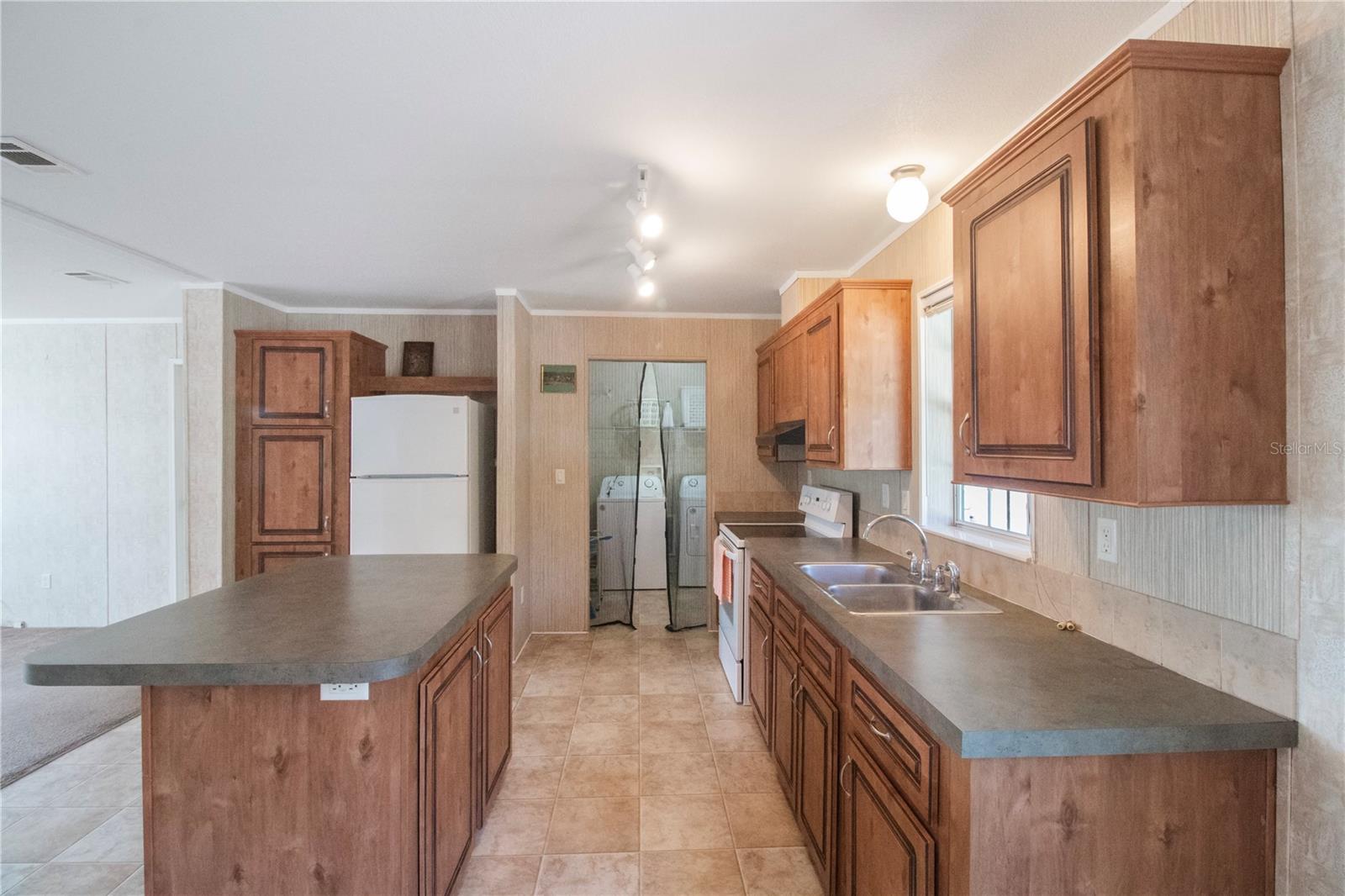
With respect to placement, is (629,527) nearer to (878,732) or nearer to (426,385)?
(426,385)

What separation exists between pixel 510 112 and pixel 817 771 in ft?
7.46

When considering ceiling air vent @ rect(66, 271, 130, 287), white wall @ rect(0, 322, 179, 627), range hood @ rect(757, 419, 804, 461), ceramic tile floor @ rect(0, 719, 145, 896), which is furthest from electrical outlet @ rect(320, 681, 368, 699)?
white wall @ rect(0, 322, 179, 627)

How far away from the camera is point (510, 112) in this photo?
1767mm

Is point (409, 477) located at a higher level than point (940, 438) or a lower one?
lower

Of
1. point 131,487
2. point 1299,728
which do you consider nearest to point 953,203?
point 1299,728

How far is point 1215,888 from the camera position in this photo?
106 centimetres

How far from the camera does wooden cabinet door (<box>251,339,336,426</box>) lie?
382cm

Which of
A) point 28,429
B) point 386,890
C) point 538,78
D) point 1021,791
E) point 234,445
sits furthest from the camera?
point 28,429

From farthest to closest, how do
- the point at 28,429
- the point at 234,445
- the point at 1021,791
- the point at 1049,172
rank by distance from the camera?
the point at 28,429, the point at 234,445, the point at 1049,172, the point at 1021,791

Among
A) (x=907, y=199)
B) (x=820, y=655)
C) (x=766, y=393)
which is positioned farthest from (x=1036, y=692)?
(x=766, y=393)

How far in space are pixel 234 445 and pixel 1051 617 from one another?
4494mm

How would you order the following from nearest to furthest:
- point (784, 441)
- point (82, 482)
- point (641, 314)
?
point (784, 441) → point (641, 314) → point (82, 482)

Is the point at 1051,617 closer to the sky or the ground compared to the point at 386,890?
closer to the sky

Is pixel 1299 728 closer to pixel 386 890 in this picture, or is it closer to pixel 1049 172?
pixel 1049 172
